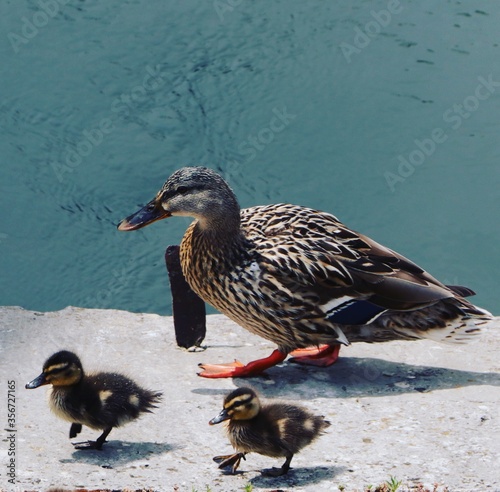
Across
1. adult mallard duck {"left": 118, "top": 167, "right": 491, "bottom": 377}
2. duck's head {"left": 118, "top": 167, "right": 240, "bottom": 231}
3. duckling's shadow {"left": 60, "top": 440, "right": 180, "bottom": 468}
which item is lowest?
duckling's shadow {"left": 60, "top": 440, "right": 180, "bottom": 468}

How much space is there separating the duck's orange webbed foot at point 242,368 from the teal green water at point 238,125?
247 centimetres

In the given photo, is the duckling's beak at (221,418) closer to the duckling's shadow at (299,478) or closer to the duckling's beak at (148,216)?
the duckling's shadow at (299,478)

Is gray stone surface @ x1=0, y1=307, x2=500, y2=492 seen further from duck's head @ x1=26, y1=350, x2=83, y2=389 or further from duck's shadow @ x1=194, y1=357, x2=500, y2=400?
duck's head @ x1=26, y1=350, x2=83, y2=389

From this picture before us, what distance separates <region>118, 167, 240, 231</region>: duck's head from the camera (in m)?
5.49

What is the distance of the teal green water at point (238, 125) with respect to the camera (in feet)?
27.0

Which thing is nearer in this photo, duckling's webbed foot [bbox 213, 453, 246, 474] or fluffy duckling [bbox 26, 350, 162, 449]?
duckling's webbed foot [bbox 213, 453, 246, 474]

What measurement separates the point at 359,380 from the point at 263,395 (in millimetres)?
537

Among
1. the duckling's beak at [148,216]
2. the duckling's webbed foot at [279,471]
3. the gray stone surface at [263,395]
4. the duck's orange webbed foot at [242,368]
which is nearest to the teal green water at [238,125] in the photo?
the gray stone surface at [263,395]

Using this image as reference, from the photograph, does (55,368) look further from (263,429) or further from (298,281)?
(298,281)

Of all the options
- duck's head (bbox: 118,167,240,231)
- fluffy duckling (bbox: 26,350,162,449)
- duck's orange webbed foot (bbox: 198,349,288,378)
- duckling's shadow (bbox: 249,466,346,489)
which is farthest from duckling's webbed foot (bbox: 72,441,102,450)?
duck's head (bbox: 118,167,240,231)

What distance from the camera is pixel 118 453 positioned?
14.6 feet

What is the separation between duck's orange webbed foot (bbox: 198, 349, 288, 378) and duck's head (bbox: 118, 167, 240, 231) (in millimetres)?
737

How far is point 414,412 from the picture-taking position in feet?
16.0

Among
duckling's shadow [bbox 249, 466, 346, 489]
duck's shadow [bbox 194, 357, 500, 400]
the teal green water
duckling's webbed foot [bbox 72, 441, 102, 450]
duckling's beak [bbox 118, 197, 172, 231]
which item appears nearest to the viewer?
duckling's shadow [bbox 249, 466, 346, 489]
